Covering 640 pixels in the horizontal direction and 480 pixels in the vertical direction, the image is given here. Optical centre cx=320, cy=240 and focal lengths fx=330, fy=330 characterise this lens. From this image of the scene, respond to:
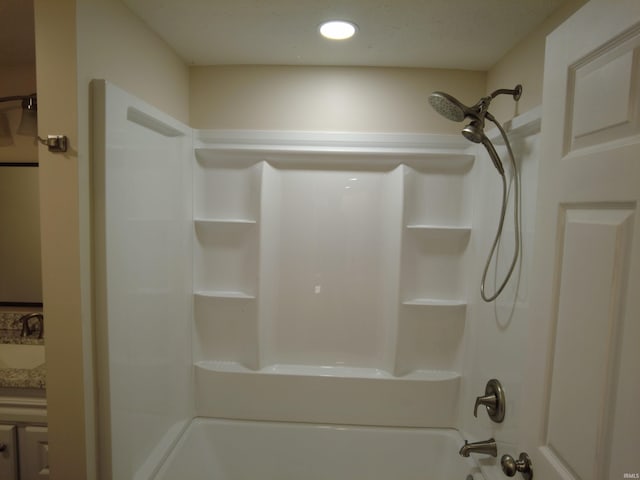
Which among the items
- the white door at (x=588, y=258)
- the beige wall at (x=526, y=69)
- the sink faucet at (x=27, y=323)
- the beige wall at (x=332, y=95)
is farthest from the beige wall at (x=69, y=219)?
the beige wall at (x=526, y=69)

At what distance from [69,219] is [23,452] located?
125 cm

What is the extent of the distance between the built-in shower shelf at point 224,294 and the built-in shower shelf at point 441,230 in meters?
1.01

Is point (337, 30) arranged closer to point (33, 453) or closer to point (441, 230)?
point (441, 230)

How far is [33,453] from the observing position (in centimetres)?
148

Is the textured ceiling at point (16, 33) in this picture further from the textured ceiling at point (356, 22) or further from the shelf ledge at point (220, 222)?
the shelf ledge at point (220, 222)

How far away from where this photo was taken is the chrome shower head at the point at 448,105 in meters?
1.33

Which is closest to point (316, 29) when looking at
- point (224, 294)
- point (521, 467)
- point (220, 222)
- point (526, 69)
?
point (526, 69)

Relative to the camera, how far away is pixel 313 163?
6.26 ft

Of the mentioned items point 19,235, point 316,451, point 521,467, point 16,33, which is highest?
point 16,33

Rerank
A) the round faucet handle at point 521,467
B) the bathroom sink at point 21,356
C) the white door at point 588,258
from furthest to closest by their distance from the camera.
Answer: the bathroom sink at point 21,356
the round faucet handle at point 521,467
the white door at point 588,258

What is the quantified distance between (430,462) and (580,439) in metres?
1.36

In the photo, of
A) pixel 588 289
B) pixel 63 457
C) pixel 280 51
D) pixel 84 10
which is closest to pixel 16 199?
pixel 84 10

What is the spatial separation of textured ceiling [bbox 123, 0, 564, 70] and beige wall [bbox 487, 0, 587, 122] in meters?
0.04

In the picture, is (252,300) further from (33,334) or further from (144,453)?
(33,334)
